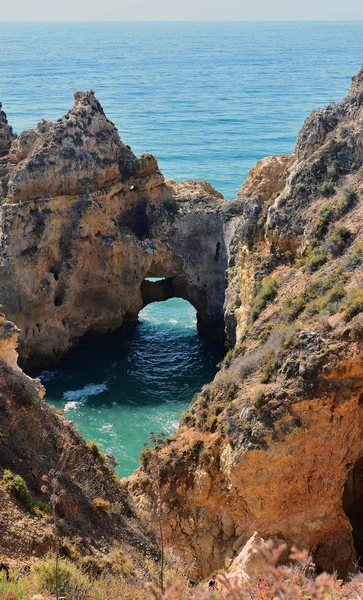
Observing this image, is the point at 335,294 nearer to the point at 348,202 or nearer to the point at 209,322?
the point at 348,202

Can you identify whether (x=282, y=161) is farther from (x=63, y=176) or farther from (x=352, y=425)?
(x=352, y=425)

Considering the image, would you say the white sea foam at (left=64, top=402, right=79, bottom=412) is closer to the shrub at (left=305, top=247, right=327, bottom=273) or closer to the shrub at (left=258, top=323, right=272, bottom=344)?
the shrub at (left=258, top=323, right=272, bottom=344)

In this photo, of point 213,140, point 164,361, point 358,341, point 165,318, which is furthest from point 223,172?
point 358,341

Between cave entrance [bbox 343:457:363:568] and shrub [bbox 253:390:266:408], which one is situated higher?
shrub [bbox 253:390:266:408]

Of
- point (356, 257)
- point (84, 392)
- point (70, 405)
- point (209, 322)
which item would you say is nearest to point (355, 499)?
point (356, 257)

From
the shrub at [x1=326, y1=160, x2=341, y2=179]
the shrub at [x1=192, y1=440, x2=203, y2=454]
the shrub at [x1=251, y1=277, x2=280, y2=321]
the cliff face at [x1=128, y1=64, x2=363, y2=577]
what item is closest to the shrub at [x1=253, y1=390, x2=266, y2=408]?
the cliff face at [x1=128, y1=64, x2=363, y2=577]

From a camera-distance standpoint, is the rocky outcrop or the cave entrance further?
the rocky outcrop

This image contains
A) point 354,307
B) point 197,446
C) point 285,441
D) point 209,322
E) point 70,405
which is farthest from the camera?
point 209,322
